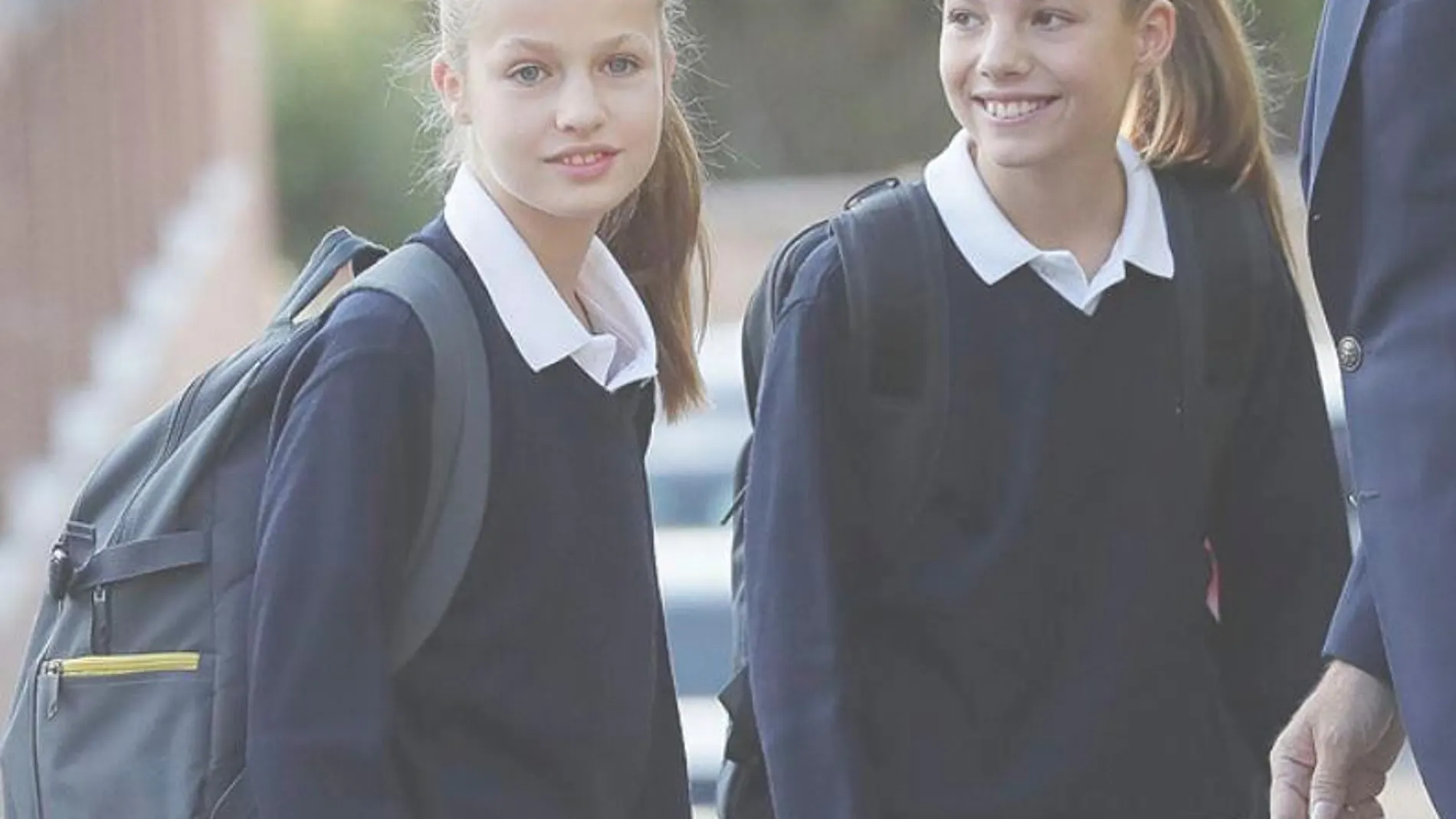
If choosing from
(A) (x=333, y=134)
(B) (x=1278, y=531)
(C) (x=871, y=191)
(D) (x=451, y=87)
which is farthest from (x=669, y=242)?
(A) (x=333, y=134)

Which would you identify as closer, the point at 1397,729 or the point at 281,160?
the point at 1397,729

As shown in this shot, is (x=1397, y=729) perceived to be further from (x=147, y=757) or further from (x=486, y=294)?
(x=147, y=757)

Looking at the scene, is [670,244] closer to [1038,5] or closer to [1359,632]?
[1038,5]

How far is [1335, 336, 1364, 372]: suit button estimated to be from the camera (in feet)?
9.30

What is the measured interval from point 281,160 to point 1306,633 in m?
13.9

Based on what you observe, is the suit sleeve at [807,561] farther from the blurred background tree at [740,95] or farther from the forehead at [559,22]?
the blurred background tree at [740,95]

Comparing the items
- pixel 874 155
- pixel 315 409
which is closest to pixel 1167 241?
pixel 315 409

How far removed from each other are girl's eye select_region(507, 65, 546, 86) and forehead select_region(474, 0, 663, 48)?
3 centimetres

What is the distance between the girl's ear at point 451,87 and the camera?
127 inches

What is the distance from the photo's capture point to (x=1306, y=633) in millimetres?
3525

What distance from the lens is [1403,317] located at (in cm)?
276

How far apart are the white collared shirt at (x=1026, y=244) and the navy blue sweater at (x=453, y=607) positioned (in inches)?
17.8

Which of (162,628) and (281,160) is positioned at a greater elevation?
(281,160)

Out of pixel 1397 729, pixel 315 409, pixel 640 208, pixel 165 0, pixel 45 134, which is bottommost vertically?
pixel 1397 729
